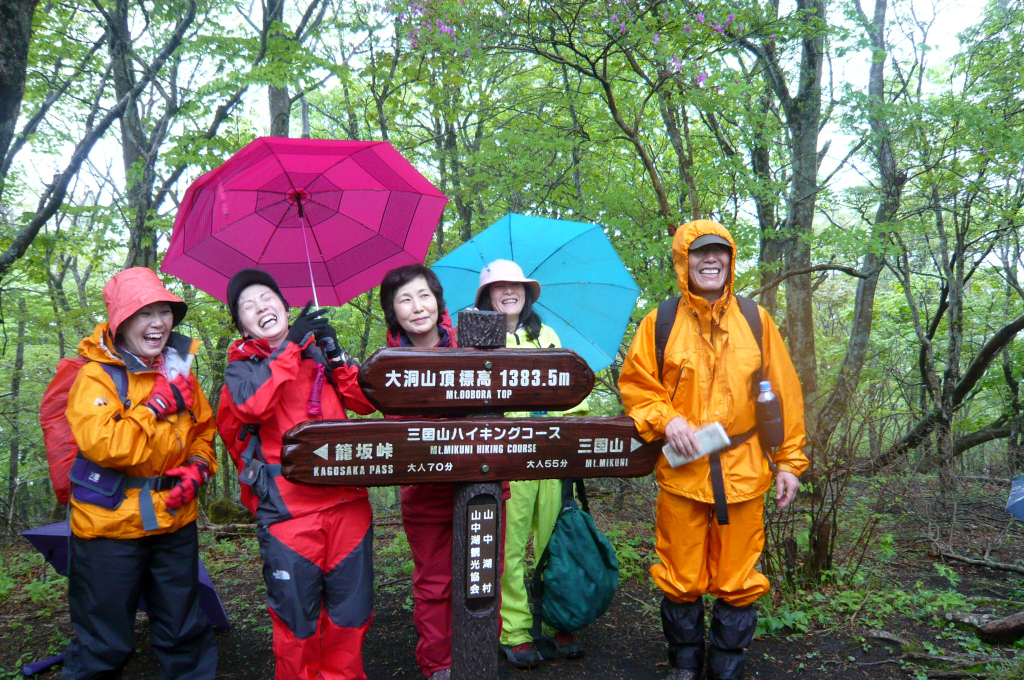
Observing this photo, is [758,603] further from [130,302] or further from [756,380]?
[130,302]

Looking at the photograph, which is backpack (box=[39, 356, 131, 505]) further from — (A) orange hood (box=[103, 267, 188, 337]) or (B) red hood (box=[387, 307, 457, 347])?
(B) red hood (box=[387, 307, 457, 347])

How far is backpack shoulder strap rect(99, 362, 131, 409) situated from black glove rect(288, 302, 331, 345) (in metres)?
0.76

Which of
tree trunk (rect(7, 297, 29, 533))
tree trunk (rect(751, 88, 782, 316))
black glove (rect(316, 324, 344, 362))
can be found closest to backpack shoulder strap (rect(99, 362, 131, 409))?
black glove (rect(316, 324, 344, 362))

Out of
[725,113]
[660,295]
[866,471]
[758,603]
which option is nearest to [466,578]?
[758,603]

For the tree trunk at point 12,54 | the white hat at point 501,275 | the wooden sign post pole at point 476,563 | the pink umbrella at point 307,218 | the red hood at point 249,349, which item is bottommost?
the wooden sign post pole at point 476,563

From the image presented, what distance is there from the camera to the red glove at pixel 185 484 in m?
2.79

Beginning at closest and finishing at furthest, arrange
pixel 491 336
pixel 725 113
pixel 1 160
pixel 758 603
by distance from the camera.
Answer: pixel 491 336 → pixel 1 160 → pixel 758 603 → pixel 725 113

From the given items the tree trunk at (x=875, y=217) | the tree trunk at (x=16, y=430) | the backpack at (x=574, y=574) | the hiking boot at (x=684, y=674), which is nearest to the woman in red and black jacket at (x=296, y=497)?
the backpack at (x=574, y=574)

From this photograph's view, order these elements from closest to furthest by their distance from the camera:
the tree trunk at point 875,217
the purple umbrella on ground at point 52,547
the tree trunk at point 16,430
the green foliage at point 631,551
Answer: the purple umbrella on ground at point 52,547, the tree trunk at point 875,217, the green foliage at point 631,551, the tree trunk at point 16,430

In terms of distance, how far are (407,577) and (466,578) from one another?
2.74m

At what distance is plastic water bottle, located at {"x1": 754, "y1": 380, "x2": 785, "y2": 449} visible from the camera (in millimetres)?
2918

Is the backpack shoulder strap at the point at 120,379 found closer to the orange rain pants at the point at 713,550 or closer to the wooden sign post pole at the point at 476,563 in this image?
the wooden sign post pole at the point at 476,563

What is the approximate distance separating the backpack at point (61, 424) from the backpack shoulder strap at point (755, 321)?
2.92m

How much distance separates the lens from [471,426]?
233cm
